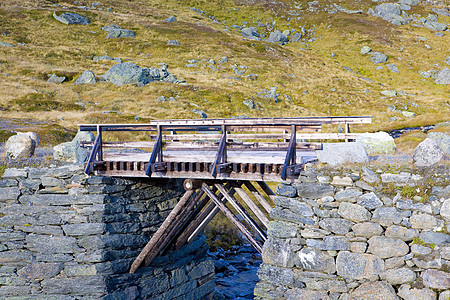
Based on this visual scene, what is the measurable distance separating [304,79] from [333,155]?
48.3 meters

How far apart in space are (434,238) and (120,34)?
67588mm

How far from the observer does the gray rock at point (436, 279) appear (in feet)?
21.0

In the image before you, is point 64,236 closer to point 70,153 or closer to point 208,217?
point 70,153

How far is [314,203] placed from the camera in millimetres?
7492

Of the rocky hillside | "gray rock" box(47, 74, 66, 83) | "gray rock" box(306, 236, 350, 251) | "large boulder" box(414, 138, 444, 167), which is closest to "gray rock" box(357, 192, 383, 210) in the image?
"gray rock" box(306, 236, 350, 251)

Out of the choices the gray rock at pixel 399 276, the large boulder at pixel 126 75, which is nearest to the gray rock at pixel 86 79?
the large boulder at pixel 126 75

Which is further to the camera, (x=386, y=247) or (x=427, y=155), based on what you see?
(x=427, y=155)

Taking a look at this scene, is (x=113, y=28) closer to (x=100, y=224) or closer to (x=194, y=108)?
(x=194, y=108)

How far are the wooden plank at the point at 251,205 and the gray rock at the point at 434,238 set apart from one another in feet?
13.4

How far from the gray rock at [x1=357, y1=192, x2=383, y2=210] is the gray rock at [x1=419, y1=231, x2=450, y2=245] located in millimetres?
831

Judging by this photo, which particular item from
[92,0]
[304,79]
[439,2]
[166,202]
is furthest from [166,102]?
[439,2]

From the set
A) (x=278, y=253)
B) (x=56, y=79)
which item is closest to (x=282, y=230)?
(x=278, y=253)

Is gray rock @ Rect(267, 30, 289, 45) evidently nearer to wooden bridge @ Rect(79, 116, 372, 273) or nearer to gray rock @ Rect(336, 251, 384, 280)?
wooden bridge @ Rect(79, 116, 372, 273)

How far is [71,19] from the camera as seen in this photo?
71.6 m
